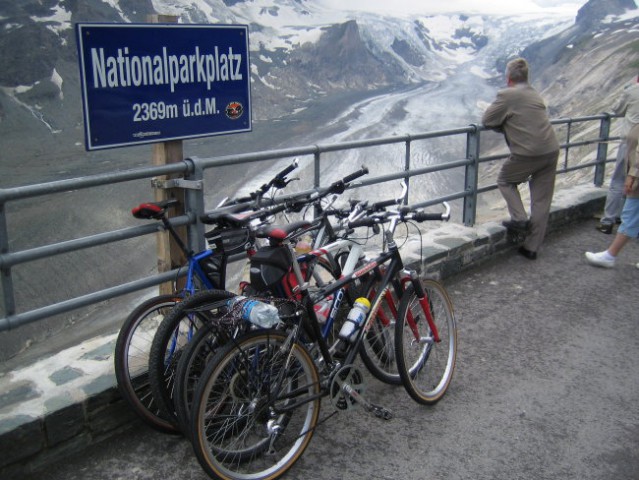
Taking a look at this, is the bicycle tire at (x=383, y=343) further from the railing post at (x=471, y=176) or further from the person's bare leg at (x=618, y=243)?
the person's bare leg at (x=618, y=243)

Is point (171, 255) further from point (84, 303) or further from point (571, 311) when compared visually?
point (571, 311)

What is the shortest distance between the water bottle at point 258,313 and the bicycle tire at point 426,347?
2.61 feet

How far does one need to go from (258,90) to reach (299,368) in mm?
25497

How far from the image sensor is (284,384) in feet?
8.44

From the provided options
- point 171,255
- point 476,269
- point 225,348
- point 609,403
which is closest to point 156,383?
point 225,348

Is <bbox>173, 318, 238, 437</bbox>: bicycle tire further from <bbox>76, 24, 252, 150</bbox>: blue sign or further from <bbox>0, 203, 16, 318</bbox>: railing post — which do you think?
<bbox>76, 24, 252, 150</bbox>: blue sign

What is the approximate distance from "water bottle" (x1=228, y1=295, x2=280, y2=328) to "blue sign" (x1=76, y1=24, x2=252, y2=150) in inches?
44.9

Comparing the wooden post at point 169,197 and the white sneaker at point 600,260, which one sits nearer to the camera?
the wooden post at point 169,197

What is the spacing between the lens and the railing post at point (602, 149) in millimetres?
7332

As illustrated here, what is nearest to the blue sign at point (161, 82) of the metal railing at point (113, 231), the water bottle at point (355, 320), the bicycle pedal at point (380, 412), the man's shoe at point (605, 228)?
the metal railing at point (113, 231)

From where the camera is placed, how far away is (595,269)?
5332mm

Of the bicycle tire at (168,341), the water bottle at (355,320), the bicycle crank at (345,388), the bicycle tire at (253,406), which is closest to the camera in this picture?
the bicycle tire at (253,406)

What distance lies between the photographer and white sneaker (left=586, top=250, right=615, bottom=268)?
17.5 feet

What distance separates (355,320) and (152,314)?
90cm
